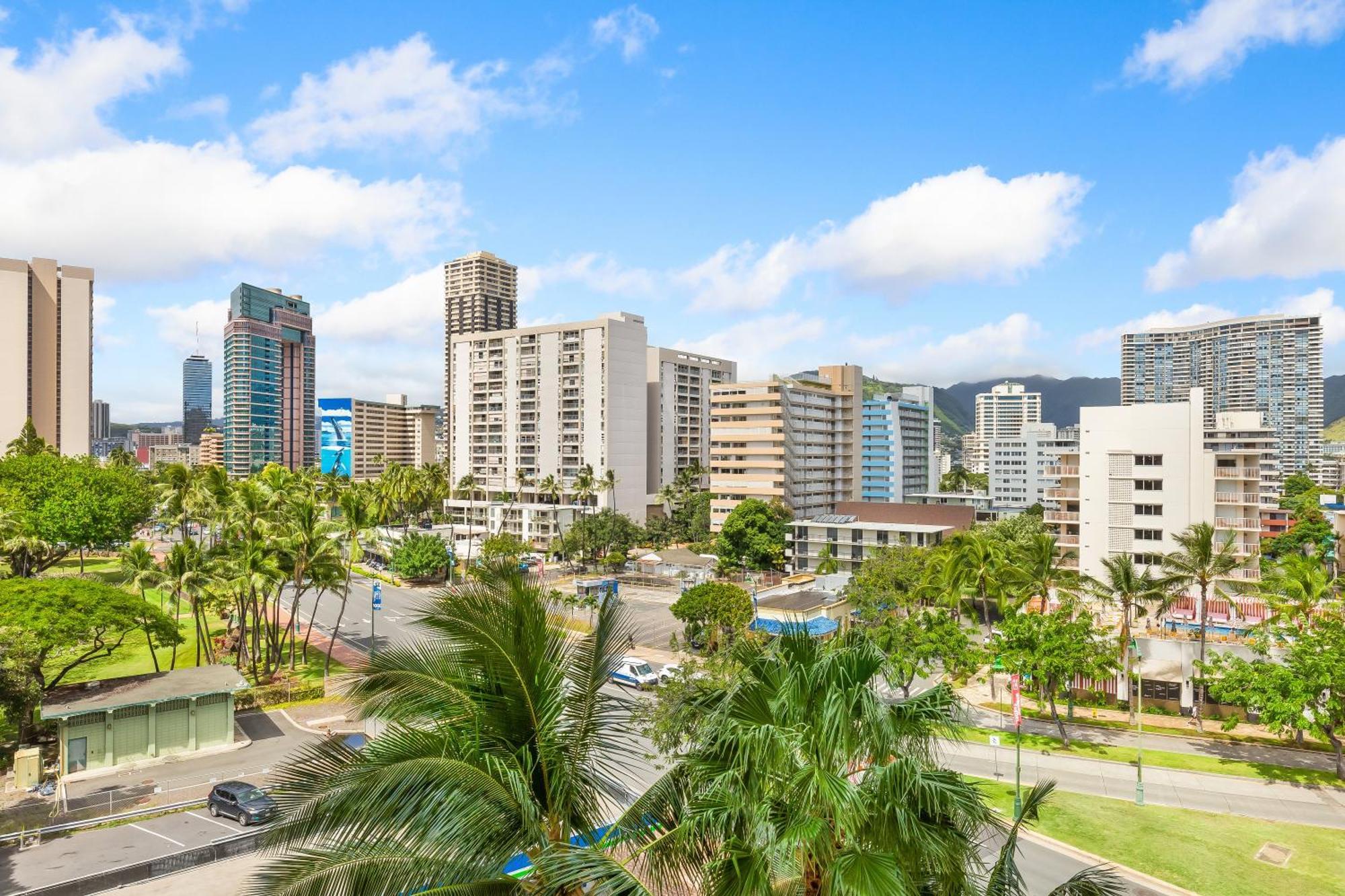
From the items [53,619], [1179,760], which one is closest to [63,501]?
[53,619]

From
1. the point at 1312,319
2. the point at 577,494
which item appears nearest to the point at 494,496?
the point at 577,494

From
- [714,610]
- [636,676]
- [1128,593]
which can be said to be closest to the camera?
[1128,593]

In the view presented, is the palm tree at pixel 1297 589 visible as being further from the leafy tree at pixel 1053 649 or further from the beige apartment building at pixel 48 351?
the beige apartment building at pixel 48 351

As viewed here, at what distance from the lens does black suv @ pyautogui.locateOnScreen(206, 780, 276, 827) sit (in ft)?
82.6

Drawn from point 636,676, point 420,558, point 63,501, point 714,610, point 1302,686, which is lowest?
point 636,676

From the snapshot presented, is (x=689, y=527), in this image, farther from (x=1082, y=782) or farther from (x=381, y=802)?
(x=381, y=802)

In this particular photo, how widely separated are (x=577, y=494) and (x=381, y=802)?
97191 mm

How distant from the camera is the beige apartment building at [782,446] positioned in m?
93.2

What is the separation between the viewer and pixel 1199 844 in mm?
24047

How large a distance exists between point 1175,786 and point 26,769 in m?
42.4

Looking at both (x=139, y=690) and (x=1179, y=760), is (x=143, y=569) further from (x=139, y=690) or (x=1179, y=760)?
(x=1179, y=760)

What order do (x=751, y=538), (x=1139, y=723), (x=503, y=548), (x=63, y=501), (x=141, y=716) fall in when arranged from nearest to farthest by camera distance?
(x=1139, y=723) → (x=141, y=716) → (x=503, y=548) → (x=63, y=501) → (x=751, y=538)

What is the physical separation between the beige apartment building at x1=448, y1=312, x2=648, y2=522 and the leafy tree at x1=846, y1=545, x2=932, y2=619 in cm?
4953

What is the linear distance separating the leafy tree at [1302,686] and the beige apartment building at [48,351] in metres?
140
